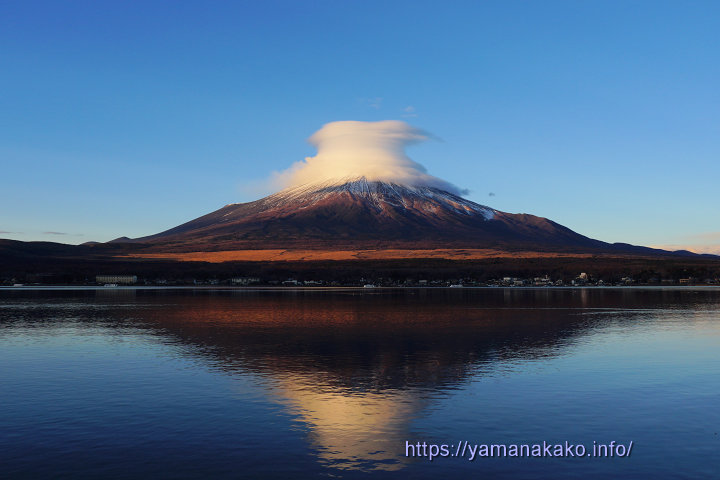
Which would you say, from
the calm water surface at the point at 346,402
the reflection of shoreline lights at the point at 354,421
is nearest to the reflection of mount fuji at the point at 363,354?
the reflection of shoreline lights at the point at 354,421

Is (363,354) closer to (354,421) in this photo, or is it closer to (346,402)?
(346,402)

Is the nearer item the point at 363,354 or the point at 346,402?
the point at 346,402

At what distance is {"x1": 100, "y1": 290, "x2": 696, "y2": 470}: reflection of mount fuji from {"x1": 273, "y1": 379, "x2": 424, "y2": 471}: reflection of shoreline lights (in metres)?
0.04

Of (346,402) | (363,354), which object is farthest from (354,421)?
(363,354)

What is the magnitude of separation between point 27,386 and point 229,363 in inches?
472

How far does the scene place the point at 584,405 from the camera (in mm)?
27984

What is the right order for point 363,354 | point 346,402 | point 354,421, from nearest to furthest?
point 354,421 → point 346,402 → point 363,354

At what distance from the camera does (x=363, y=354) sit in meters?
44.4

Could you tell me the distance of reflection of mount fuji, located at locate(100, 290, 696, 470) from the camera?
24.1 metres

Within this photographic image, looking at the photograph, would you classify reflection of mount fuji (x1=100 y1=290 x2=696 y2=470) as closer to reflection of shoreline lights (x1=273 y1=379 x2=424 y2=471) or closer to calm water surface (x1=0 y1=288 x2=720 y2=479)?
reflection of shoreline lights (x1=273 y1=379 x2=424 y2=471)

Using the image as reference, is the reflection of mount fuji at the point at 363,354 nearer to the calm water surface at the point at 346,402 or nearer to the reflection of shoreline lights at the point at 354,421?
the reflection of shoreline lights at the point at 354,421

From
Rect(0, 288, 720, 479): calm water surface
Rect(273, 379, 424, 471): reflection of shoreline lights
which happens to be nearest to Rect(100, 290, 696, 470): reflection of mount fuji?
Rect(273, 379, 424, 471): reflection of shoreline lights

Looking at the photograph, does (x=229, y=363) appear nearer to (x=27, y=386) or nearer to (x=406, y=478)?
(x=27, y=386)

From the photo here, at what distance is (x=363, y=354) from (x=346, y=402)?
16.1 m
